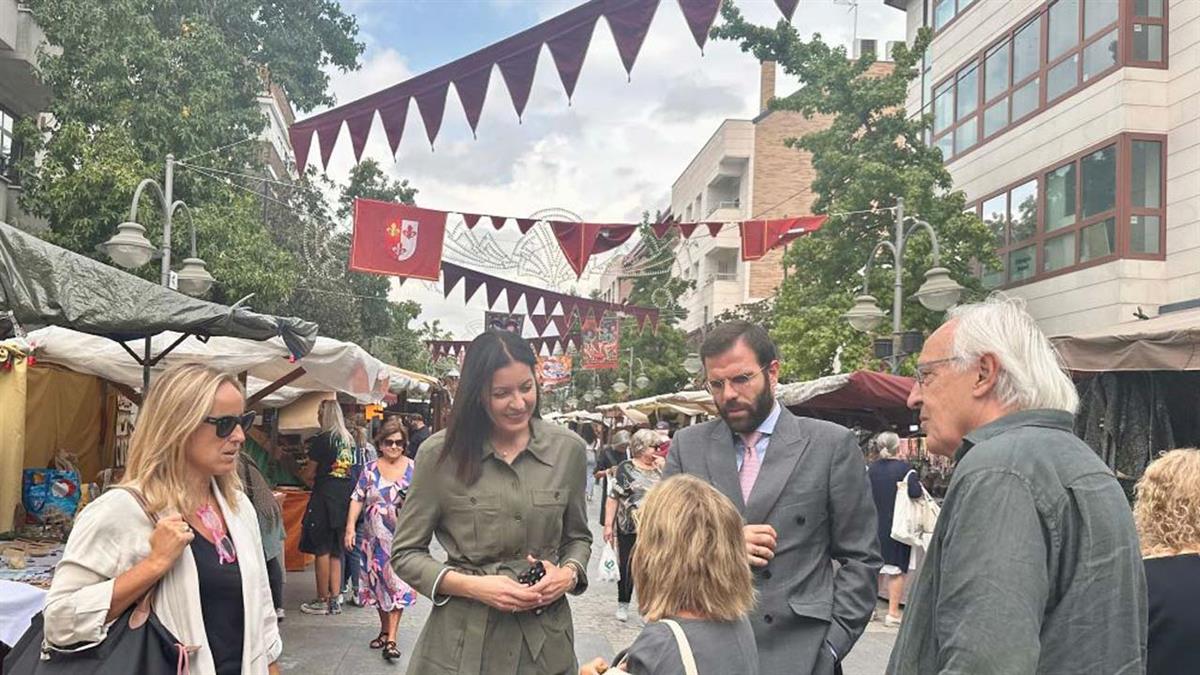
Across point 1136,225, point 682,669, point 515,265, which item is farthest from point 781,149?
point 682,669

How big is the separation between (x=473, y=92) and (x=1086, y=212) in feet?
46.1

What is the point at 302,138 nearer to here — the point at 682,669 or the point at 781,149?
the point at 682,669

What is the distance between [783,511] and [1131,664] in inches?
51.1

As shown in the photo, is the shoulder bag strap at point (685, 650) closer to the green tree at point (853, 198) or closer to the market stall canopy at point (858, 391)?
the market stall canopy at point (858, 391)

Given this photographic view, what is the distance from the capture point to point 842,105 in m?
20.7

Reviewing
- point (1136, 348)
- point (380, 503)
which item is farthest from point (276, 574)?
point (1136, 348)

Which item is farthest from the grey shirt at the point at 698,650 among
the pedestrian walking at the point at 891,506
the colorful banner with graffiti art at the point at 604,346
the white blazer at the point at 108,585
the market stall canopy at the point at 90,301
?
the colorful banner with graffiti art at the point at 604,346

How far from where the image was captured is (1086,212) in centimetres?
1752

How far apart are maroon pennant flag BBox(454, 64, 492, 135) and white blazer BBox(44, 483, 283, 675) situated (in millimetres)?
5681

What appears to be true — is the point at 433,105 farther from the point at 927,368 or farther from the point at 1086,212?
the point at 1086,212

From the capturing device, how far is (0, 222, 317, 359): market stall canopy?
4246mm

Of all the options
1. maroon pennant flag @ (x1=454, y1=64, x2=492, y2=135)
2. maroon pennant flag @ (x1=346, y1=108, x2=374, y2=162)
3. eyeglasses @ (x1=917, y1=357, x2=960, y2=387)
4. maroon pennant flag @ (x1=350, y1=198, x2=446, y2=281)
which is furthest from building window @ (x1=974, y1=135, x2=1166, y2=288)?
eyeglasses @ (x1=917, y1=357, x2=960, y2=387)

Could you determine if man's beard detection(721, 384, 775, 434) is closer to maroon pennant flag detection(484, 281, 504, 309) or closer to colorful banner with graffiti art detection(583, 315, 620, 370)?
maroon pennant flag detection(484, 281, 504, 309)

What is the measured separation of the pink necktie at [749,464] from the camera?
312 cm
